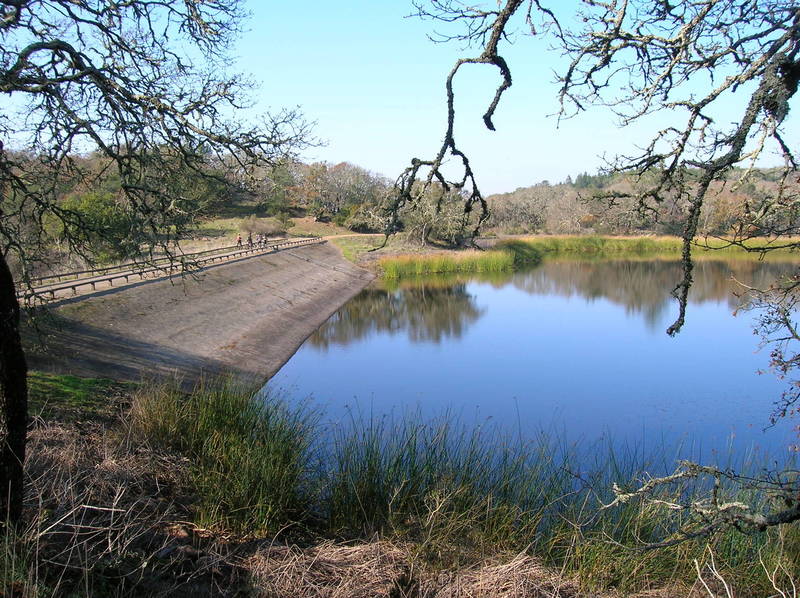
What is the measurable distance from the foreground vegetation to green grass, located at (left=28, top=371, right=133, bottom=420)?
2.95ft

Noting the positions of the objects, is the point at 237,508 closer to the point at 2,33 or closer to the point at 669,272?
the point at 2,33

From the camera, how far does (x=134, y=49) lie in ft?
21.5

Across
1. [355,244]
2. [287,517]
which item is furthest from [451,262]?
[287,517]

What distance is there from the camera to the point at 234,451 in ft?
17.9

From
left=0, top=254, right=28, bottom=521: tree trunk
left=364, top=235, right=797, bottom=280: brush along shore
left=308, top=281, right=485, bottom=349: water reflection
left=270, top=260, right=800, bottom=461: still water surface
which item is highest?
left=0, top=254, right=28, bottom=521: tree trunk

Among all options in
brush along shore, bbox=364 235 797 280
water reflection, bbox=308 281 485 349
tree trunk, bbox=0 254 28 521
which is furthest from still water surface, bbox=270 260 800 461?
brush along shore, bbox=364 235 797 280

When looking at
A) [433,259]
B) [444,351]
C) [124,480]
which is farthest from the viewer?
[433,259]

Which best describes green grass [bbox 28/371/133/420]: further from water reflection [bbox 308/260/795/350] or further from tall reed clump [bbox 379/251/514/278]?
tall reed clump [bbox 379/251/514/278]

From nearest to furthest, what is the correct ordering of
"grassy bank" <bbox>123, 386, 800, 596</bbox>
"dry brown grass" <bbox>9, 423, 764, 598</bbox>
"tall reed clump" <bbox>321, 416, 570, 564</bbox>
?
"dry brown grass" <bbox>9, 423, 764, 598</bbox> < "grassy bank" <bbox>123, 386, 800, 596</bbox> < "tall reed clump" <bbox>321, 416, 570, 564</bbox>

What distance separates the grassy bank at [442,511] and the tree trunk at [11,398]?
1.49 meters

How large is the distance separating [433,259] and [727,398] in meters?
26.5

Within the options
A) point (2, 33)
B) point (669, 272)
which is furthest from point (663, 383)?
point (669, 272)

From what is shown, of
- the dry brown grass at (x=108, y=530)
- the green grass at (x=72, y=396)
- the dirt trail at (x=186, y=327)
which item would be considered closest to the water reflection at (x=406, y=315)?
the dirt trail at (x=186, y=327)

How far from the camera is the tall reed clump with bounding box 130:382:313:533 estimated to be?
185 inches
